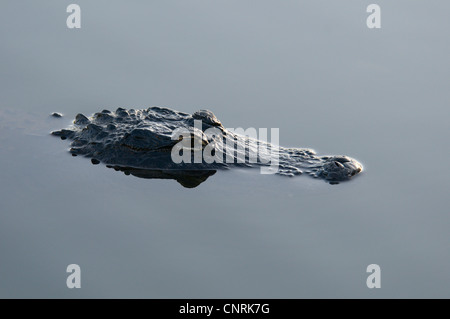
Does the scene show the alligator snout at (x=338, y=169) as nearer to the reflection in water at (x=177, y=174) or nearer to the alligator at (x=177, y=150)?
the alligator at (x=177, y=150)

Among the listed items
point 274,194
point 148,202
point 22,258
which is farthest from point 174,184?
point 22,258

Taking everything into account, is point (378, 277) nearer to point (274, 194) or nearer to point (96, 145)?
point (274, 194)

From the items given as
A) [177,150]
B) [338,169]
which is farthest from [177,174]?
[338,169]

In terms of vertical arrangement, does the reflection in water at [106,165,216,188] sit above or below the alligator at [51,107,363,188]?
below

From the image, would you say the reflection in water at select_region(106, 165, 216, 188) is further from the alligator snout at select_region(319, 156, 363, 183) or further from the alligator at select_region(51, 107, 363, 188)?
the alligator snout at select_region(319, 156, 363, 183)

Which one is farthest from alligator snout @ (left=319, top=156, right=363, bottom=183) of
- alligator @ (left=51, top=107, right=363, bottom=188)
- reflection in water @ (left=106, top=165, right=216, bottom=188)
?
reflection in water @ (left=106, top=165, right=216, bottom=188)

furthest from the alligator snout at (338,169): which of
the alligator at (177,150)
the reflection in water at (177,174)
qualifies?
the reflection in water at (177,174)
